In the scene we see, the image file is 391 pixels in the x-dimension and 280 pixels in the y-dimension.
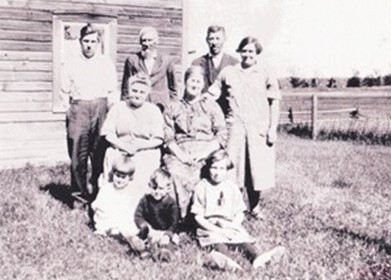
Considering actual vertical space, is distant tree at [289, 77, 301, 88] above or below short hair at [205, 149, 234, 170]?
below

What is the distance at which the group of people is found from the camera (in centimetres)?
616

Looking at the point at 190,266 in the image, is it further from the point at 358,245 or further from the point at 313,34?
the point at 313,34

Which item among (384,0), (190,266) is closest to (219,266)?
(190,266)

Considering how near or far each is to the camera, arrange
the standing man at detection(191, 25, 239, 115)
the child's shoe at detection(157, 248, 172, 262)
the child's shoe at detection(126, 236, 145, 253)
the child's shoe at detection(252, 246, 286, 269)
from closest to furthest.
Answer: the child's shoe at detection(252, 246, 286, 269), the child's shoe at detection(157, 248, 172, 262), the child's shoe at detection(126, 236, 145, 253), the standing man at detection(191, 25, 239, 115)

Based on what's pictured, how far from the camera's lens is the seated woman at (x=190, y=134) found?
6.48m

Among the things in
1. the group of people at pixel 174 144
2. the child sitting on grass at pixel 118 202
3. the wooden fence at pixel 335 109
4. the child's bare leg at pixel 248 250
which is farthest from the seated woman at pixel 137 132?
the wooden fence at pixel 335 109

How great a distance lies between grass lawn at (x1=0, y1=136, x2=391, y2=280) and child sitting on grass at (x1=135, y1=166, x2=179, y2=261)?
21 centimetres

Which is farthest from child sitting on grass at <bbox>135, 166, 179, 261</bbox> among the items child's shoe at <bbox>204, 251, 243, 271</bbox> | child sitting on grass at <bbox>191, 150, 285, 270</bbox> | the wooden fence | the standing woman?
the wooden fence

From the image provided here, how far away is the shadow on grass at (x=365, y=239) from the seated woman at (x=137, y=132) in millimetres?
1911

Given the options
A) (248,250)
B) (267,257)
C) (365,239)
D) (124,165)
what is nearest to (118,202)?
(124,165)

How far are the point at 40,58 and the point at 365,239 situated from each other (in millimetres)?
7235

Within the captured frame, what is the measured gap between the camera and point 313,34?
7412 cm

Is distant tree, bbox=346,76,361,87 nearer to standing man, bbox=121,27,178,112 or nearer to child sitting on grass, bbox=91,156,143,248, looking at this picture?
standing man, bbox=121,27,178,112

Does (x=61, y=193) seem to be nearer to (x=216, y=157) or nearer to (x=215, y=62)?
(x=215, y=62)
